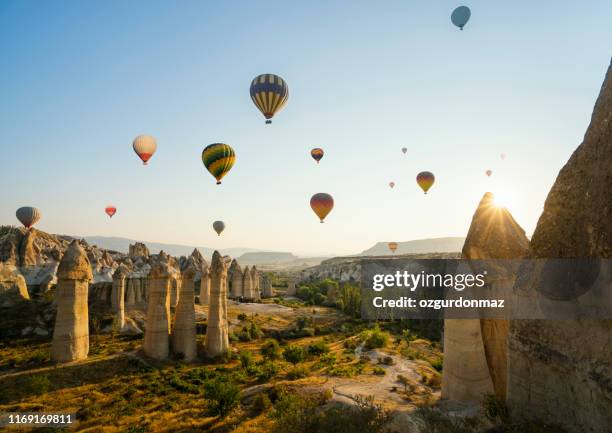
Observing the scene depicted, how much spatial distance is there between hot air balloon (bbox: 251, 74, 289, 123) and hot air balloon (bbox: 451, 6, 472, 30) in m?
17.0

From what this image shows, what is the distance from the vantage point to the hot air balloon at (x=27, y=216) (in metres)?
61.9

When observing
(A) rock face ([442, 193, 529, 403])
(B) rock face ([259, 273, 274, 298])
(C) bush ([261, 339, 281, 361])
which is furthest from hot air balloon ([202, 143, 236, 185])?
(B) rock face ([259, 273, 274, 298])

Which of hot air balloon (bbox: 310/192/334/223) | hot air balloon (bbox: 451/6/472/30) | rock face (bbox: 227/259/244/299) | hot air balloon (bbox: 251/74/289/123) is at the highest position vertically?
hot air balloon (bbox: 451/6/472/30)

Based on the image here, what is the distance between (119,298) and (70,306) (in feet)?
45.4

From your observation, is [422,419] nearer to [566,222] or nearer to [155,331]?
[566,222]

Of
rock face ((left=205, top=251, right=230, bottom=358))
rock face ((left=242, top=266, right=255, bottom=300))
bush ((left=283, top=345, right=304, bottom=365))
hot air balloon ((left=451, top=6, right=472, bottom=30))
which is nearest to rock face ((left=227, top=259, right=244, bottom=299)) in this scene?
rock face ((left=242, top=266, right=255, bottom=300))

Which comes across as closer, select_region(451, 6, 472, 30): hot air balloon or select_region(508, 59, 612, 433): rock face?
select_region(508, 59, 612, 433): rock face

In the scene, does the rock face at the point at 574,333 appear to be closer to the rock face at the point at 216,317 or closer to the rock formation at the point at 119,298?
the rock face at the point at 216,317

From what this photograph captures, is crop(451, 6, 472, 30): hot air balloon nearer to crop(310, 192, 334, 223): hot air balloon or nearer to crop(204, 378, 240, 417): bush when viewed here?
crop(310, 192, 334, 223): hot air balloon

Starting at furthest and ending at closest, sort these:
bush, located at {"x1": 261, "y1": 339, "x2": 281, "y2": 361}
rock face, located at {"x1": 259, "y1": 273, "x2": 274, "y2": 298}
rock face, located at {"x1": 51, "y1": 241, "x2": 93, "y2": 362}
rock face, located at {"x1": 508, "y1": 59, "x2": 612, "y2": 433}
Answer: rock face, located at {"x1": 259, "y1": 273, "x2": 274, "y2": 298}
bush, located at {"x1": 261, "y1": 339, "x2": 281, "y2": 361}
rock face, located at {"x1": 51, "y1": 241, "x2": 93, "y2": 362}
rock face, located at {"x1": 508, "y1": 59, "x2": 612, "y2": 433}

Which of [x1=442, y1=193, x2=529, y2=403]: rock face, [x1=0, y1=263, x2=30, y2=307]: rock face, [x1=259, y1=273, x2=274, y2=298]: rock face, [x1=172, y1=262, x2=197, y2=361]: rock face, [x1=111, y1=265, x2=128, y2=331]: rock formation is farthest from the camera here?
[x1=259, y1=273, x2=274, y2=298]: rock face

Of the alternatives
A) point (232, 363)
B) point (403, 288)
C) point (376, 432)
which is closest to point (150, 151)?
point (232, 363)

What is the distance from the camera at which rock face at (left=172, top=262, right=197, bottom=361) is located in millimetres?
27250

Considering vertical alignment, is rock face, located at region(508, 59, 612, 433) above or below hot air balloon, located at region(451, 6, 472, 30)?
below
